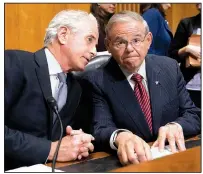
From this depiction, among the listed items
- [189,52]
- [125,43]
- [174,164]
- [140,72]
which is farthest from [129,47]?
[189,52]

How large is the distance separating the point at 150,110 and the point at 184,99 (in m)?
0.19

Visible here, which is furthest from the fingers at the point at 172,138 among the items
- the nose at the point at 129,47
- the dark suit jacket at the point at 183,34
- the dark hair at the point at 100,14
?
the dark hair at the point at 100,14

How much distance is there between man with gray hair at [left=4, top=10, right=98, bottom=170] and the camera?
1188 mm

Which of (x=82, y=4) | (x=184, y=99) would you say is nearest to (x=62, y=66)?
(x=184, y=99)

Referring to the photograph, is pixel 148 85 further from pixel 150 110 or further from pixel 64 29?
pixel 64 29

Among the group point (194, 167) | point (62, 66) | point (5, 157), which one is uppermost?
point (62, 66)

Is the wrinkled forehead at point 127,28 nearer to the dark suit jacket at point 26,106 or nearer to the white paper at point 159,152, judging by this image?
the dark suit jacket at point 26,106

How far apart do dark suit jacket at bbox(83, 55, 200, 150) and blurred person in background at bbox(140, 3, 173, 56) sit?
0.94 m

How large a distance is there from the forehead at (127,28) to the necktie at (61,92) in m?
0.26

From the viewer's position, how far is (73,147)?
3.86 ft

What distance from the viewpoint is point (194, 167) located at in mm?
927

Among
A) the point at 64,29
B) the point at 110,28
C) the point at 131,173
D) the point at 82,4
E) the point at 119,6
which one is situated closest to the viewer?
the point at 131,173

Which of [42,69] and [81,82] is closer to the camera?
[42,69]

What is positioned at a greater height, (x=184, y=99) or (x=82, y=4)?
(x=82, y=4)
